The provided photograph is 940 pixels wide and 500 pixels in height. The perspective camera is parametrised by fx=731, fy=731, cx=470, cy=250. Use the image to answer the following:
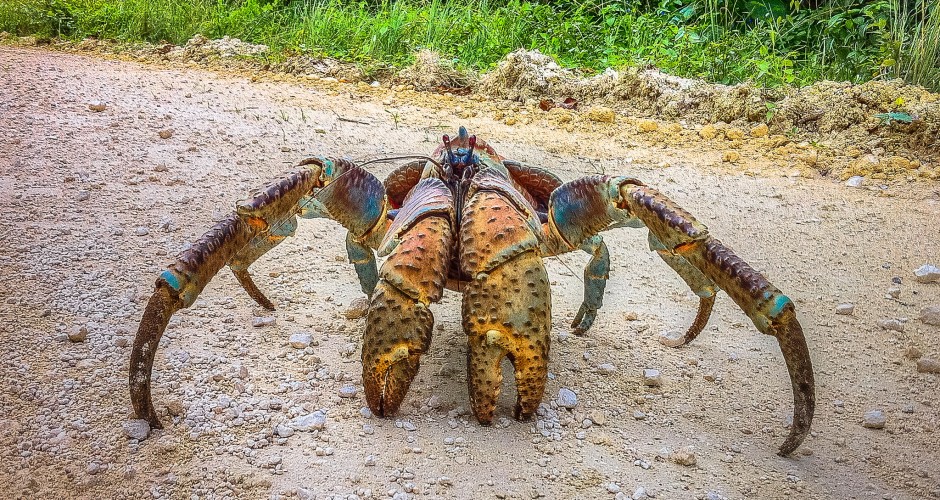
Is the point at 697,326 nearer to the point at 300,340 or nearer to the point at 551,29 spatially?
the point at 300,340

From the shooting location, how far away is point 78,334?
2.58 meters

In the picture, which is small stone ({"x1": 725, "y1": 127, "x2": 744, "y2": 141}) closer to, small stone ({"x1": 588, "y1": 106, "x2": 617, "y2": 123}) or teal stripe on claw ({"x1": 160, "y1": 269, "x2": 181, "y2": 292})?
small stone ({"x1": 588, "y1": 106, "x2": 617, "y2": 123})

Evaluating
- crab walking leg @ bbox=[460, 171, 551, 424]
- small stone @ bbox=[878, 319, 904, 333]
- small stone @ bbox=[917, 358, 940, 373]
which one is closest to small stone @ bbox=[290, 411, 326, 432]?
crab walking leg @ bbox=[460, 171, 551, 424]

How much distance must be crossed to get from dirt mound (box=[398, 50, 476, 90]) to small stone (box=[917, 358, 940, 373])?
4.40 m

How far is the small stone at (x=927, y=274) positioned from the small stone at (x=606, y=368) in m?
1.67

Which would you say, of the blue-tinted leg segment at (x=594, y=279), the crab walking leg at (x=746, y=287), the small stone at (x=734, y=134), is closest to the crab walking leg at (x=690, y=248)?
the crab walking leg at (x=746, y=287)

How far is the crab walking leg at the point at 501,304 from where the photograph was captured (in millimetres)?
2047

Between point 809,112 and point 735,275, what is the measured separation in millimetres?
3827

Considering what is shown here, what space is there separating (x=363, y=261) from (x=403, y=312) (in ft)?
3.03

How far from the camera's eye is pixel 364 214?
2582 millimetres

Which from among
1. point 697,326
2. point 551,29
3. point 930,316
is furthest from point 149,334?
point 551,29

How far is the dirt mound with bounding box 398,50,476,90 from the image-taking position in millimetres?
6305

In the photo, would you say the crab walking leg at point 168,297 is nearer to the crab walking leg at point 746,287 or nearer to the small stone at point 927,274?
the crab walking leg at point 746,287

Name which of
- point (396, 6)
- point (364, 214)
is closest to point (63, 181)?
point (364, 214)
